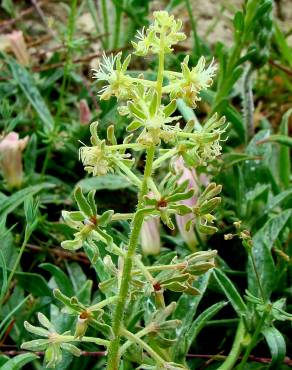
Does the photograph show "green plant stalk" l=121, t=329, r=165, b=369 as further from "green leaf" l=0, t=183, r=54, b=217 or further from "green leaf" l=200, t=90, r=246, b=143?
"green leaf" l=200, t=90, r=246, b=143

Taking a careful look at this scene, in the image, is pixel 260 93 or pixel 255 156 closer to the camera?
pixel 255 156

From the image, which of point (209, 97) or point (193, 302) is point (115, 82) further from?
point (209, 97)

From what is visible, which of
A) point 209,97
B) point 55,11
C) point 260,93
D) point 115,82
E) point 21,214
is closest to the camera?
point 115,82

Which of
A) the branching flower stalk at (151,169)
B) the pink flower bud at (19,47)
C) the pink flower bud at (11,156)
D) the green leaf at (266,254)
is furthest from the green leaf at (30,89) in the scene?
the branching flower stalk at (151,169)

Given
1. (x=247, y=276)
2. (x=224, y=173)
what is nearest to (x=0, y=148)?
(x=224, y=173)

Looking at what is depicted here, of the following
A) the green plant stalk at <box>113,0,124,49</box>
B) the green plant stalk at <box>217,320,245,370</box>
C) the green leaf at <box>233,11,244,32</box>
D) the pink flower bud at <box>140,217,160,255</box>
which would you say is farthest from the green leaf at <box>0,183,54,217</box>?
the green plant stalk at <box>113,0,124,49</box>

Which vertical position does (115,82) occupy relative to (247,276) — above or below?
above

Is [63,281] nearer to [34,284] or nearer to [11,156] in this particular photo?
[34,284]
